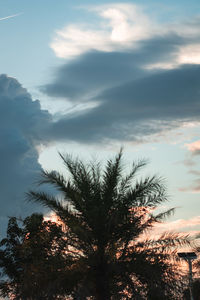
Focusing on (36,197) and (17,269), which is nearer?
(36,197)

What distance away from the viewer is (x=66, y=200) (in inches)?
899

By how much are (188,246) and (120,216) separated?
129 inches

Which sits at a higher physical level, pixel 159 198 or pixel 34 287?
pixel 159 198

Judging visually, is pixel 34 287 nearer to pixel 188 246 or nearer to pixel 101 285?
pixel 101 285

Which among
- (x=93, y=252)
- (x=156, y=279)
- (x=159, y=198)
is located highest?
(x=159, y=198)

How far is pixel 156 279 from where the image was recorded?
70.1 feet

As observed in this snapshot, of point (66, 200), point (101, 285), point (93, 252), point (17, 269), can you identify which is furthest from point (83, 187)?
point (17, 269)

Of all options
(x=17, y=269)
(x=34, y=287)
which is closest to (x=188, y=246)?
(x=34, y=287)

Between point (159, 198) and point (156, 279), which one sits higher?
point (159, 198)

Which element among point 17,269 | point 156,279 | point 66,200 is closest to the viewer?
point 156,279

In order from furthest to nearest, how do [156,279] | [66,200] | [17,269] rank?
[17,269]
[66,200]
[156,279]

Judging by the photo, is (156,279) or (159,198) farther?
(159,198)

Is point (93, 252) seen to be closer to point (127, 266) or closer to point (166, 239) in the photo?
point (127, 266)

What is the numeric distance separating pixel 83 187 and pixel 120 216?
6.72 feet
